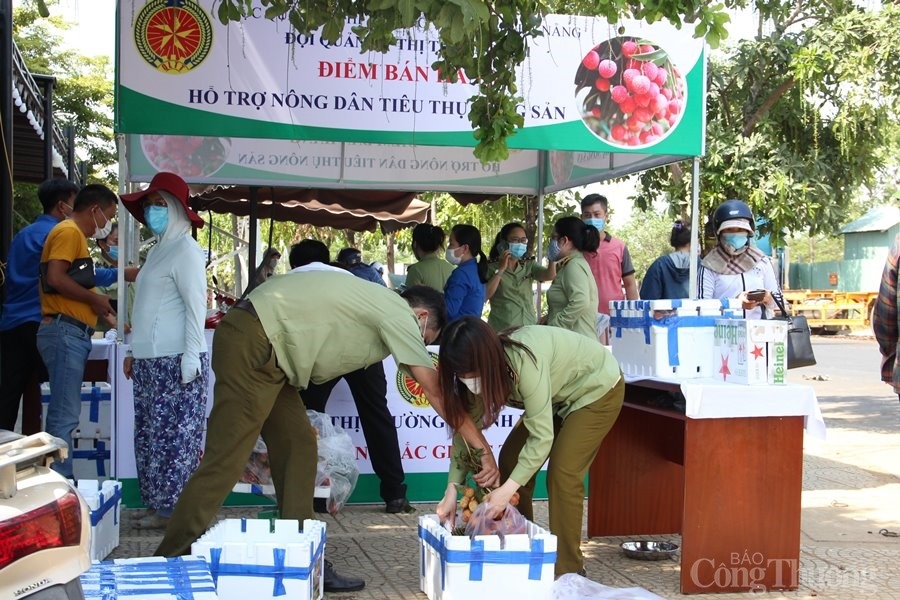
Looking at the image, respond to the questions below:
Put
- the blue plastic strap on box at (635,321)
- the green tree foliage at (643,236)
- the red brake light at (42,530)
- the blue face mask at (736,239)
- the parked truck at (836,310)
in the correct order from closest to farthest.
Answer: the red brake light at (42,530) → the blue plastic strap on box at (635,321) → the blue face mask at (736,239) → the parked truck at (836,310) → the green tree foliage at (643,236)

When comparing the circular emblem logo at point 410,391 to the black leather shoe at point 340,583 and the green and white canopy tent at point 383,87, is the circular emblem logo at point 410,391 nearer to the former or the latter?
the green and white canopy tent at point 383,87

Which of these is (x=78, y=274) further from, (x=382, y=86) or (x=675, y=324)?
(x=675, y=324)

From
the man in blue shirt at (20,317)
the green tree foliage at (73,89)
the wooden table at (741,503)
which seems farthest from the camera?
the green tree foliage at (73,89)

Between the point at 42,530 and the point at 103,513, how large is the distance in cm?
317

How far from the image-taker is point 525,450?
4316 millimetres

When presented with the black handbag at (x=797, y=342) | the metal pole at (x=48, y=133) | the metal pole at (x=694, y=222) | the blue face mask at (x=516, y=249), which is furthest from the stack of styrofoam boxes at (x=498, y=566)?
the metal pole at (x=48, y=133)

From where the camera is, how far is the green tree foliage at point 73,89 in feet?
74.8

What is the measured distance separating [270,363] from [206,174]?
5134 mm

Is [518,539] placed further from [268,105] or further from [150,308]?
[268,105]

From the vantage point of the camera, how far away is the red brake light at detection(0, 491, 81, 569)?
2168mm

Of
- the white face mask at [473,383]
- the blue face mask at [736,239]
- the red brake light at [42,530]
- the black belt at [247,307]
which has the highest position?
the blue face mask at [736,239]

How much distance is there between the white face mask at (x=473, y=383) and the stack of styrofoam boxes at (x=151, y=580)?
125 centimetres

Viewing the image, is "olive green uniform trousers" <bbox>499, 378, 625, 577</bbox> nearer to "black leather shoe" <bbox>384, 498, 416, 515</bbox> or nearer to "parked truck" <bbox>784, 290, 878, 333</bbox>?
"black leather shoe" <bbox>384, 498, 416, 515</bbox>

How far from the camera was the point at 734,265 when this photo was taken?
20.7 ft
